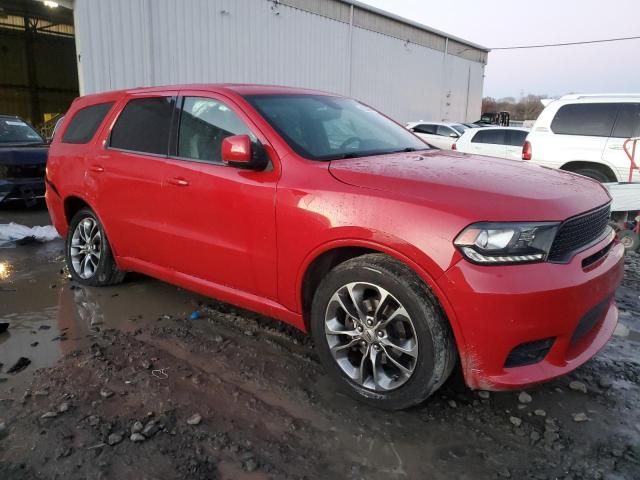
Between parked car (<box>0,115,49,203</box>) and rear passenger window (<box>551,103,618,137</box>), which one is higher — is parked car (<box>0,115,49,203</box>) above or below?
below

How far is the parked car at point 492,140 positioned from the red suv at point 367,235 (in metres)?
7.83

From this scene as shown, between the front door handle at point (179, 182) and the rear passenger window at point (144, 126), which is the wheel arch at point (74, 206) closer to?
the rear passenger window at point (144, 126)

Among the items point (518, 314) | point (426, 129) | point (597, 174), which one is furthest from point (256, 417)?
point (426, 129)

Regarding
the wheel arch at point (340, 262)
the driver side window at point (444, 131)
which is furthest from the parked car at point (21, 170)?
the driver side window at point (444, 131)

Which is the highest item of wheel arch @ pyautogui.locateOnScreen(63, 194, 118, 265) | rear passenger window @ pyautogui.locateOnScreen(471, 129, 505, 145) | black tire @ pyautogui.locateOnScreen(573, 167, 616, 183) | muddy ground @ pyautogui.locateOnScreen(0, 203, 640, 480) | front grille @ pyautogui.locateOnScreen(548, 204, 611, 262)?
rear passenger window @ pyautogui.locateOnScreen(471, 129, 505, 145)

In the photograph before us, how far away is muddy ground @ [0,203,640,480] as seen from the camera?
2.29 meters

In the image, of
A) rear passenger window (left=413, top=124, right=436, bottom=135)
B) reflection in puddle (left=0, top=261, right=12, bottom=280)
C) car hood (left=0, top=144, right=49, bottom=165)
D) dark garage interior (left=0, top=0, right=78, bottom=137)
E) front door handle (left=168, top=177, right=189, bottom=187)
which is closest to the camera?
front door handle (left=168, top=177, right=189, bottom=187)

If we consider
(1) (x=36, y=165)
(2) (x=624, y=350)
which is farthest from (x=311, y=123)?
(1) (x=36, y=165)

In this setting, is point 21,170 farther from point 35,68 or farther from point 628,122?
point 35,68

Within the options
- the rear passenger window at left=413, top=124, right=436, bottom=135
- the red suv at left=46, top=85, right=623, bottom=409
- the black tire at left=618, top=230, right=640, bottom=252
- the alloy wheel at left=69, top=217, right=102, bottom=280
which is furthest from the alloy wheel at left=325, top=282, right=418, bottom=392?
the rear passenger window at left=413, top=124, right=436, bottom=135

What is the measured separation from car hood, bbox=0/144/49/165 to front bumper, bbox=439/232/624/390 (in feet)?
25.2

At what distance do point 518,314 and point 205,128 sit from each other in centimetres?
238

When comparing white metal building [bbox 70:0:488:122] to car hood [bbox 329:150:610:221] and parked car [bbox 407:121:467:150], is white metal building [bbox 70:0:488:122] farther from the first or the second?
car hood [bbox 329:150:610:221]

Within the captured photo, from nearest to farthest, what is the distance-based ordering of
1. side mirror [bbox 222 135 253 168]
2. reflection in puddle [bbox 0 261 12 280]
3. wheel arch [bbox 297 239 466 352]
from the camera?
1. wheel arch [bbox 297 239 466 352]
2. side mirror [bbox 222 135 253 168]
3. reflection in puddle [bbox 0 261 12 280]
